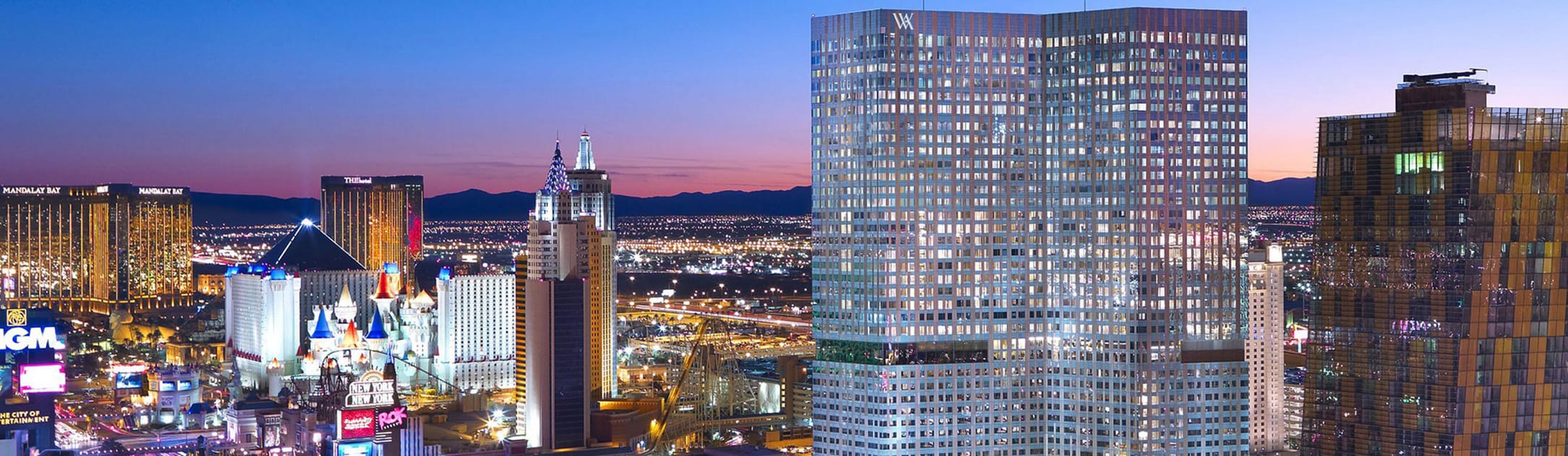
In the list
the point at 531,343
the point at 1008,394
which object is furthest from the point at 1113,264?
the point at 531,343

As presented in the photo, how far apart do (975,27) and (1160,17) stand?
11452 mm

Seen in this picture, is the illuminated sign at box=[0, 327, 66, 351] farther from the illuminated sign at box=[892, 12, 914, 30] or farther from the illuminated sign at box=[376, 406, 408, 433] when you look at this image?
the illuminated sign at box=[892, 12, 914, 30]

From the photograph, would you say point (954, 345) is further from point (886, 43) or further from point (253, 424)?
point (253, 424)

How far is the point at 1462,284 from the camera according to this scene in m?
92.5

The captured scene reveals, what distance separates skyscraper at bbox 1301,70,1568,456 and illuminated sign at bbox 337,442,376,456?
7501 cm

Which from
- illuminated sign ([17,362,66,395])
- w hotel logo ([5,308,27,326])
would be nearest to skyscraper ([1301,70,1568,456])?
illuminated sign ([17,362,66,395])

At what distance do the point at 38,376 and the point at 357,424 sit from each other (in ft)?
73.7

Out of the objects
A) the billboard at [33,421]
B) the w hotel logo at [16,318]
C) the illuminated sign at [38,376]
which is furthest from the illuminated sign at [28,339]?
the billboard at [33,421]

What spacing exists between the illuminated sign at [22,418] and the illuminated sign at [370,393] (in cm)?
2170

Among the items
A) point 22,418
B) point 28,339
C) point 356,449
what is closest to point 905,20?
point 356,449

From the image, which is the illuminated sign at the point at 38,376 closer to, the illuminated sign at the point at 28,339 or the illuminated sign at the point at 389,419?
the illuminated sign at the point at 28,339

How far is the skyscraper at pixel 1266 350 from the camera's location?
596ft

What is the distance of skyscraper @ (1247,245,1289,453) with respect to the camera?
Result: 596ft

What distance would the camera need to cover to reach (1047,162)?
123m
